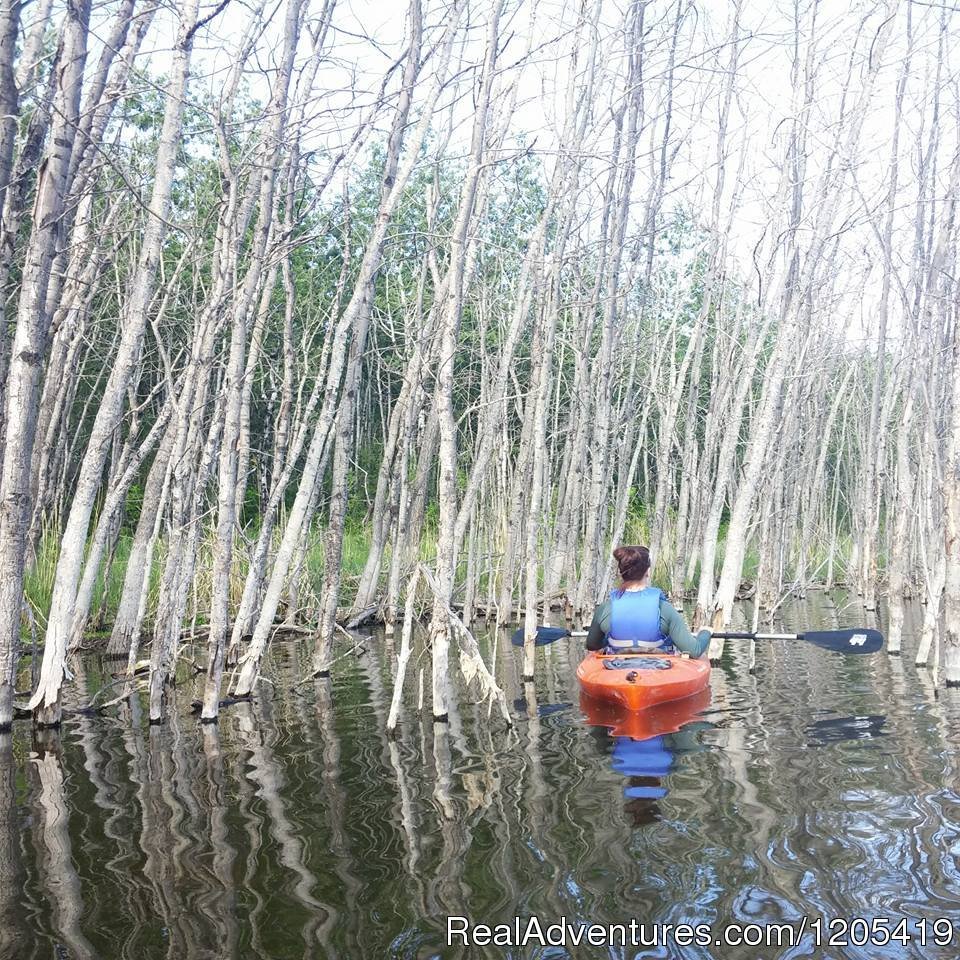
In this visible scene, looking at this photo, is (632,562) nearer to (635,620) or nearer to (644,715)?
(635,620)

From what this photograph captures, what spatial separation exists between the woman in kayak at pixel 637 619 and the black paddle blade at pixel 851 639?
1.40 m

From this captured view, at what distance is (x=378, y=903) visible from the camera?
3391mm

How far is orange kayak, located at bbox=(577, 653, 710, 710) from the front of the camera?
684cm

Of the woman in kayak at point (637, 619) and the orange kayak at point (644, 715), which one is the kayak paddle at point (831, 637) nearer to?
the woman in kayak at point (637, 619)

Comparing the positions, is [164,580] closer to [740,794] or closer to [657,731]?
[657,731]

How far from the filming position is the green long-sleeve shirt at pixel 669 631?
7.31 metres

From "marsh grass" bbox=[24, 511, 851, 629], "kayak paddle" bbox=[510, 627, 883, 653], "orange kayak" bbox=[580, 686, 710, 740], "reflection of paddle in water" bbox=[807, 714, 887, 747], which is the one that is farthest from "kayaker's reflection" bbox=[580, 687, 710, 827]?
"marsh grass" bbox=[24, 511, 851, 629]

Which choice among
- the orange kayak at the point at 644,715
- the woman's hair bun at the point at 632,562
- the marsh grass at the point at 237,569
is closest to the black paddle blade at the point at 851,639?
the orange kayak at the point at 644,715

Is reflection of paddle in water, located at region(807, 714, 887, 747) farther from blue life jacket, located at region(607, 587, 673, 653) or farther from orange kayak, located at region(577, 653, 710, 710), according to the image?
blue life jacket, located at region(607, 587, 673, 653)

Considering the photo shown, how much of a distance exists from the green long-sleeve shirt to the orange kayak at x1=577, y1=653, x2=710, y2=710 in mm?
91

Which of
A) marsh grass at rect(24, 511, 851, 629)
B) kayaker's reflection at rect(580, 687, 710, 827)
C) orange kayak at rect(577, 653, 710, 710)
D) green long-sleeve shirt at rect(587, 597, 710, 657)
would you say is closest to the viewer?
kayaker's reflection at rect(580, 687, 710, 827)

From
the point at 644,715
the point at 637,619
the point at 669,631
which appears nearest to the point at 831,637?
the point at 669,631

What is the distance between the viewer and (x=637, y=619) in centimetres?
742

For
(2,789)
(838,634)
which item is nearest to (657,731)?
(838,634)
